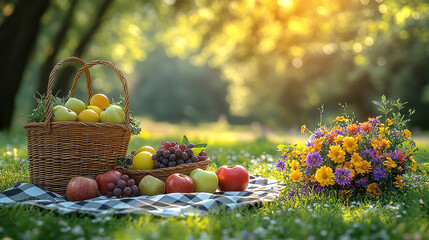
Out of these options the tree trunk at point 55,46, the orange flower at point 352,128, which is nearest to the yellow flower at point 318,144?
the orange flower at point 352,128

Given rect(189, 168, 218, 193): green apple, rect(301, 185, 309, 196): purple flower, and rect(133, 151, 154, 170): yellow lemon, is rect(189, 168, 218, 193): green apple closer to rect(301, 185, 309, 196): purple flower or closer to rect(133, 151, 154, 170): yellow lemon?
rect(133, 151, 154, 170): yellow lemon

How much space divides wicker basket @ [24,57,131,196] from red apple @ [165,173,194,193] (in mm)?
694

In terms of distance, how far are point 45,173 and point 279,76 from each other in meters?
24.3

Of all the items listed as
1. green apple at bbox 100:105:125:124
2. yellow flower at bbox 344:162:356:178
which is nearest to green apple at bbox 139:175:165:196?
green apple at bbox 100:105:125:124

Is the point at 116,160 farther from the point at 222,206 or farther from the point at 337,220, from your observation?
the point at 337,220

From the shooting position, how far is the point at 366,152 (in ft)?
13.3

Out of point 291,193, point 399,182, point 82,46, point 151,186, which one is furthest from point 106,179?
point 82,46

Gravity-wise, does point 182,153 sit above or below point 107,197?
above

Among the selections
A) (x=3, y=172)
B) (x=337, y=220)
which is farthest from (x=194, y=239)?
(x=3, y=172)

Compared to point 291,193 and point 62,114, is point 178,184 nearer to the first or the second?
point 291,193

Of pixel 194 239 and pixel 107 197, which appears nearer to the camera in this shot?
pixel 194 239

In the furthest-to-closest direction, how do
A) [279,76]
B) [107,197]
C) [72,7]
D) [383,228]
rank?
1. [279,76]
2. [72,7]
3. [107,197]
4. [383,228]

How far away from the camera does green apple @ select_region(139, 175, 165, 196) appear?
13.3ft

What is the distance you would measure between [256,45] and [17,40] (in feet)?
25.5
